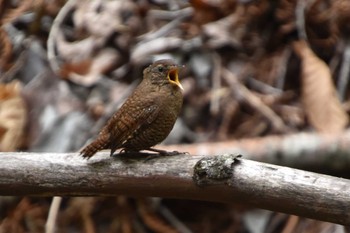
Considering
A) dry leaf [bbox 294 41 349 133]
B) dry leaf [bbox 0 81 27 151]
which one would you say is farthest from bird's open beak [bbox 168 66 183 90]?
dry leaf [bbox 0 81 27 151]

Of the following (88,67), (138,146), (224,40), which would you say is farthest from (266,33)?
(138,146)

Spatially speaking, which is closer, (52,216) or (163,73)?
(163,73)

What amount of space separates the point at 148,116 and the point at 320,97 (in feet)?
5.20

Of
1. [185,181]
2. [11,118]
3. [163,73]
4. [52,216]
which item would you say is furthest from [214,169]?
[11,118]

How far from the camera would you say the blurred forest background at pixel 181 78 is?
14.3 ft

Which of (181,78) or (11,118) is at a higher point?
(181,78)

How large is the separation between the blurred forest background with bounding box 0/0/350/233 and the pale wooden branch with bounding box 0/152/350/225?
126 cm

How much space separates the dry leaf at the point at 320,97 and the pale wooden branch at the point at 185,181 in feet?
4.67

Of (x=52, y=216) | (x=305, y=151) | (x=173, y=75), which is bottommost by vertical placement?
(x=52, y=216)

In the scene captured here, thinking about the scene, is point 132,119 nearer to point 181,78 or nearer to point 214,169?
point 214,169

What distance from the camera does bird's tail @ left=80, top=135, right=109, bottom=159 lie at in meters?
3.11

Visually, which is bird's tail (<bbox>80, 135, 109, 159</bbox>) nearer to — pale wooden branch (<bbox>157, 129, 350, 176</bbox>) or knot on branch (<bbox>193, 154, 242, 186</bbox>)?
knot on branch (<bbox>193, 154, 242, 186</bbox>)

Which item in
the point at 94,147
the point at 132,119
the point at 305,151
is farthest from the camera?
the point at 305,151

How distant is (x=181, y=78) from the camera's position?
4.92 m
